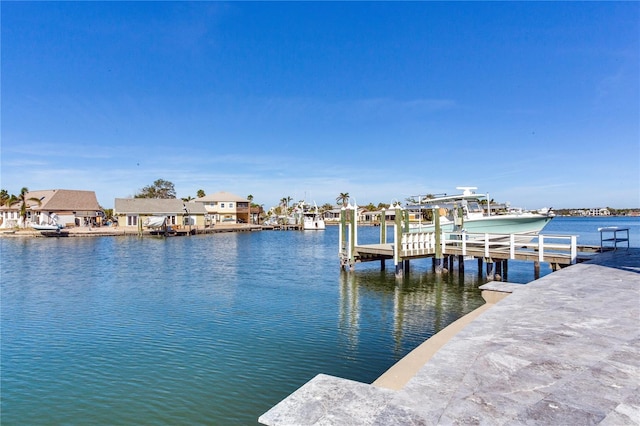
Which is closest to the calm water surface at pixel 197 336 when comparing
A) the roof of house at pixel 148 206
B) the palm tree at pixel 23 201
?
the roof of house at pixel 148 206

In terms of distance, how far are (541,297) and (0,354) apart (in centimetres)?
1486

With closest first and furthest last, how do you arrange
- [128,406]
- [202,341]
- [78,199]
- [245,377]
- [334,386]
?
1. [334,386]
2. [128,406]
3. [245,377]
4. [202,341]
5. [78,199]

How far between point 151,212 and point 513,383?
74255 millimetres

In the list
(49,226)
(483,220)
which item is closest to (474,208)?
(483,220)

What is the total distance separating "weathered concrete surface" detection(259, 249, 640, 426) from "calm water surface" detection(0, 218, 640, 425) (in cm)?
395

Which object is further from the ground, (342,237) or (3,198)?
(3,198)

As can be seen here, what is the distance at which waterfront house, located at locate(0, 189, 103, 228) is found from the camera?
72.8 meters

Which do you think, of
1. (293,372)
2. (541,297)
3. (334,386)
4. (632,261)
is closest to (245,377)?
(293,372)

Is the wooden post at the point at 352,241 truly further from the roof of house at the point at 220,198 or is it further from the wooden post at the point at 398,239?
the roof of house at the point at 220,198

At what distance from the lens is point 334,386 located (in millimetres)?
4617

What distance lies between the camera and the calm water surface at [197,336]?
8.45 metres

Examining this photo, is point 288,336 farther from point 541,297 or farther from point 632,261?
point 632,261

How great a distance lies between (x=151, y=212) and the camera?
234 ft

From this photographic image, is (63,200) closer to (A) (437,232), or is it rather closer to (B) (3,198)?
(B) (3,198)
